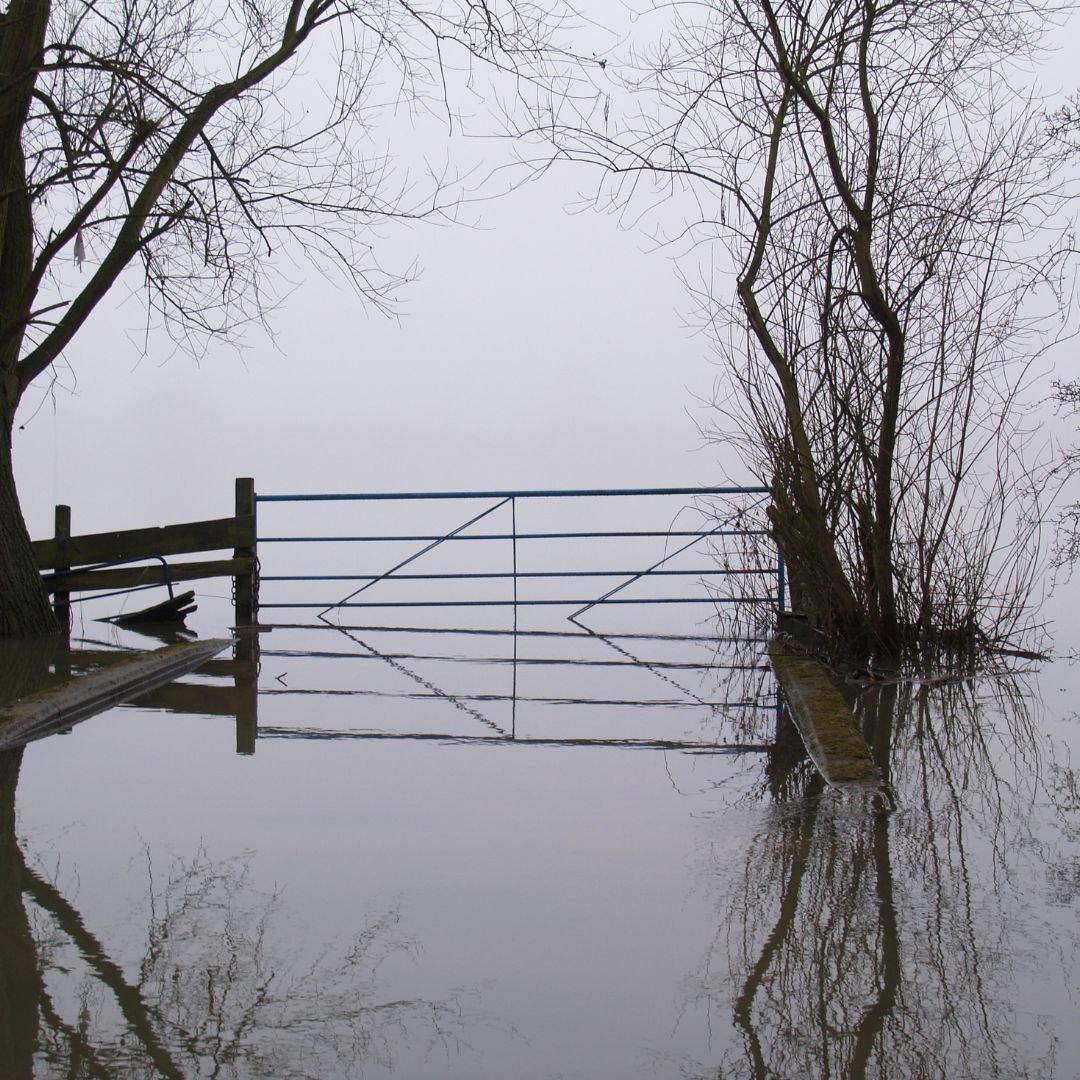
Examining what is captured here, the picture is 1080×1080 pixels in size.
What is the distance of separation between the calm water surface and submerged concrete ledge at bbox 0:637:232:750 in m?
0.14

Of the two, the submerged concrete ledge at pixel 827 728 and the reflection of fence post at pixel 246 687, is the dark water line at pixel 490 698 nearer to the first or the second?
the reflection of fence post at pixel 246 687

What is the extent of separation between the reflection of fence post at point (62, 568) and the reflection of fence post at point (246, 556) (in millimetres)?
1433

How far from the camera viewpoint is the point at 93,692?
17.5ft

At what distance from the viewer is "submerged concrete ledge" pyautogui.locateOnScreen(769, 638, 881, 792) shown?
12.1 feet

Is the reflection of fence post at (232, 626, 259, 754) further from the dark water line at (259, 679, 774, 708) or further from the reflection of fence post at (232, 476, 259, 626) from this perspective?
the reflection of fence post at (232, 476, 259, 626)

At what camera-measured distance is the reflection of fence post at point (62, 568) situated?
32.3ft

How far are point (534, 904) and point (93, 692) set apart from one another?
3341 millimetres

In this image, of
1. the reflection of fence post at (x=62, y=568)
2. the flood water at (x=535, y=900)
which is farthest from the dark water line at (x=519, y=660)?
the reflection of fence post at (x=62, y=568)

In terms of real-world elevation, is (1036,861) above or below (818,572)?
below

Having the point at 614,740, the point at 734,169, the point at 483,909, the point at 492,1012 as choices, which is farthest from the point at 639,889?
the point at 734,169

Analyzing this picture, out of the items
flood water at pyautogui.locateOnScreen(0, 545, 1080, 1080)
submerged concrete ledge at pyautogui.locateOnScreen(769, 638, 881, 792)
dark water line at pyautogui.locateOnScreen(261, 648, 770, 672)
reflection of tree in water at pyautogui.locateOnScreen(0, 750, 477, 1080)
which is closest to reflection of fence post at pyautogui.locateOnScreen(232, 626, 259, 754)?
flood water at pyautogui.locateOnScreen(0, 545, 1080, 1080)

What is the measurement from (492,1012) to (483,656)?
5.37 meters

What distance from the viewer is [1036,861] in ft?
9.48

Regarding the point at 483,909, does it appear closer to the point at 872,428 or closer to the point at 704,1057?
the point at 704,1057
